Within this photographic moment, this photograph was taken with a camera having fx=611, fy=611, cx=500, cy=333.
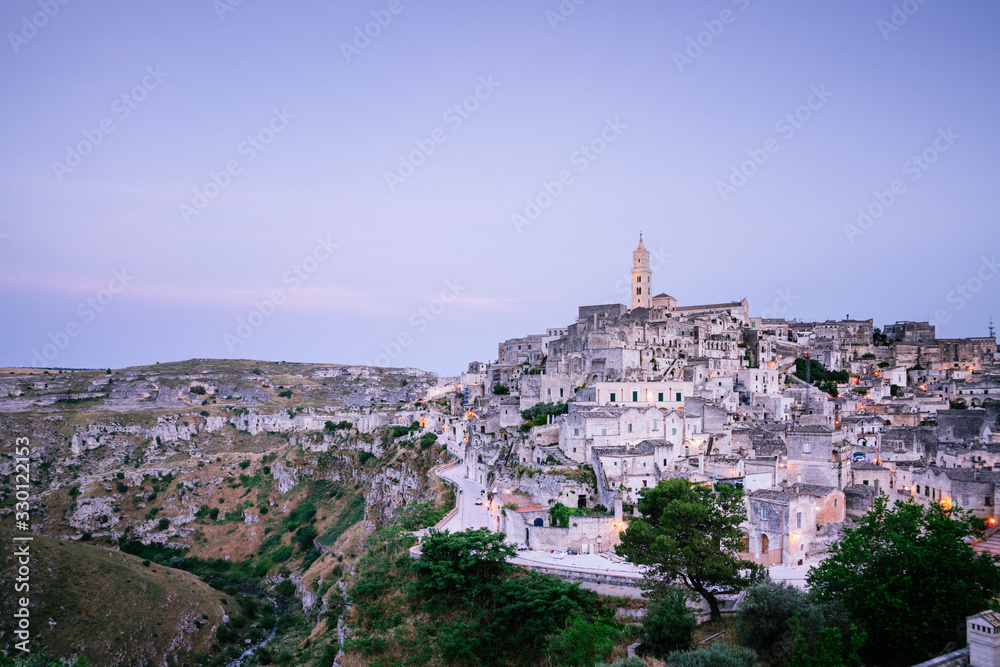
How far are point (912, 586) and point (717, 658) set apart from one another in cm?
677

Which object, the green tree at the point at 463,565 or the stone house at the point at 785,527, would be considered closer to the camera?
the green tree at the point at 463,565

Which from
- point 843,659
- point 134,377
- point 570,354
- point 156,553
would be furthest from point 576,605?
point 134,377

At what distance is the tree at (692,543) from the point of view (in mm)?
23500

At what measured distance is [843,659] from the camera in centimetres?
1702

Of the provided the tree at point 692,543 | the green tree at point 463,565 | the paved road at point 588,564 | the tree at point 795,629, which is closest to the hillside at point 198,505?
the paved road at point 588,564

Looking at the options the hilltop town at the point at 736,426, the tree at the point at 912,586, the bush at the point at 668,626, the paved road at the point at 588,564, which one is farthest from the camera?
the hilltop town at the point at 736,426

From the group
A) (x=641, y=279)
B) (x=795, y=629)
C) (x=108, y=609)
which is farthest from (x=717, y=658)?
(x=641, y=279)

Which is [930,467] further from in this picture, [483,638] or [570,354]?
[570,354]

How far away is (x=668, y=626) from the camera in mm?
21438

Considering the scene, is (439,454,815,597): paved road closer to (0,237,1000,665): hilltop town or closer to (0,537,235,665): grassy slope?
(0,237,1000,665): hilltop town

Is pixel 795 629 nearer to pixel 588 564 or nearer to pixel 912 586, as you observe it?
pixel 912 586

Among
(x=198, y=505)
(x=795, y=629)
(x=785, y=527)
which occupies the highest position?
(x=785, y=527)

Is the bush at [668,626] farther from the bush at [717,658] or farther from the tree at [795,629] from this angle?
the bush at [717,658]

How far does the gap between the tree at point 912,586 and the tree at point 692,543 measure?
4.06 metres
